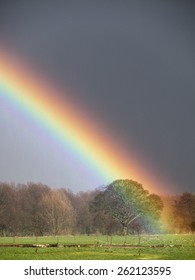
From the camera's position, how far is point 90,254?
57.3 ft

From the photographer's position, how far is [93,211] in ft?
89.4

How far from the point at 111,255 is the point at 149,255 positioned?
1.34 m

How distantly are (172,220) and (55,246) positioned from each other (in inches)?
387

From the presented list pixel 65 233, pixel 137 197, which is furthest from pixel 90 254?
pixel 137 197

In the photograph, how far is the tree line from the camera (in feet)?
87.6

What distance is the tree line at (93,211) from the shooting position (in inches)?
1051

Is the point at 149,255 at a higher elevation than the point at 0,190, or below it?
A: below

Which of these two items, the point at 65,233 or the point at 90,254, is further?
the point at 65,233

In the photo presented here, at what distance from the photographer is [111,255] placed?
17.4 metres
